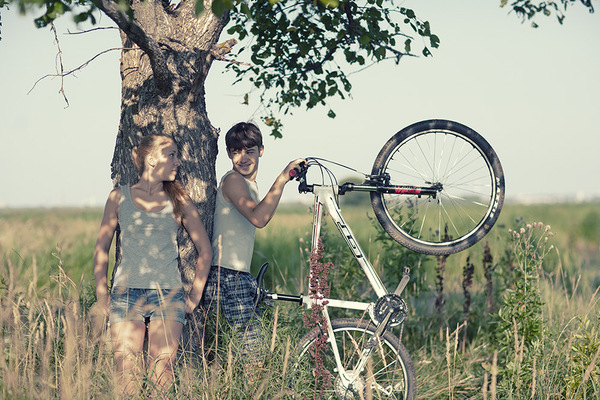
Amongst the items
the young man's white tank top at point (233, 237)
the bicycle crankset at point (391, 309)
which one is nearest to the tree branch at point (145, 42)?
the young man's white tank top at point (233, 237)

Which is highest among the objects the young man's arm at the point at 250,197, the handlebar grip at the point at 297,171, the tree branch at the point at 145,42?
the tree branch at the point at 145,42

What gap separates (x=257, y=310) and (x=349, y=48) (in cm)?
332

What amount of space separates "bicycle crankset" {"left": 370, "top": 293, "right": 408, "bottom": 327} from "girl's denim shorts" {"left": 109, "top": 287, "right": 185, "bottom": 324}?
1.46 metres

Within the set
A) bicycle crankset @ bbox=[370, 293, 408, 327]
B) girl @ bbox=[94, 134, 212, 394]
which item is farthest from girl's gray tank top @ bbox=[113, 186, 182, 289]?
bicycle crankset @ bbox=[370, 293, 408, 327]

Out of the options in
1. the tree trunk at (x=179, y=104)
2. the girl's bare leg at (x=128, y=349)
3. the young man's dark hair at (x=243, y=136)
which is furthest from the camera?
the tree trunk at (x=179, y=104)

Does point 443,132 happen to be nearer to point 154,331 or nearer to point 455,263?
point 154,331

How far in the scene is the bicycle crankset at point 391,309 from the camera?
4.25 metres

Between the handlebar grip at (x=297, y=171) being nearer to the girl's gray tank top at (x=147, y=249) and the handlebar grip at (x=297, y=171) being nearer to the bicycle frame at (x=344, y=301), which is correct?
the bicycle frame at (x=344, y=301)

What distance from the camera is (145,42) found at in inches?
166

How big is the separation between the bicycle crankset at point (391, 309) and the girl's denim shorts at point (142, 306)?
1.46m

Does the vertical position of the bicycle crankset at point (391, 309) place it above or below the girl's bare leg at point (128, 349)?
above

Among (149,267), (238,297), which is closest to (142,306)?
(149,267)

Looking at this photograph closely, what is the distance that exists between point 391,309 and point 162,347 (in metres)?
1.70

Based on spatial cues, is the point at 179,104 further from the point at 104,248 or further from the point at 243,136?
the point at 104,248
